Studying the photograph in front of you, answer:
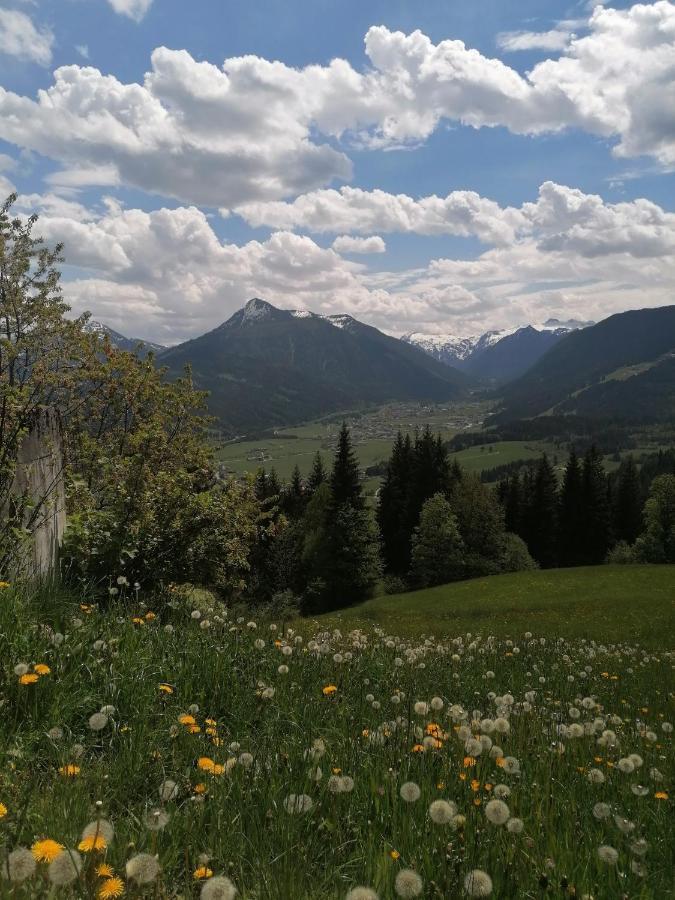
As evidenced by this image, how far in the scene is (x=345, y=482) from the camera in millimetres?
63938

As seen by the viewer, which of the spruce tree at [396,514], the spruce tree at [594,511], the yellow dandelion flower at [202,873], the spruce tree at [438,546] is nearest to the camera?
the yellow dandelion flower at [202,873]

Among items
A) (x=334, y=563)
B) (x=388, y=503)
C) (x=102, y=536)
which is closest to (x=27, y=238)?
(x=102, y=536)

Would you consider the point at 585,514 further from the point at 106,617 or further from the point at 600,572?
the point at 106,617

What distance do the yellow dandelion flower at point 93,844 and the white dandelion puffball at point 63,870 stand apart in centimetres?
10

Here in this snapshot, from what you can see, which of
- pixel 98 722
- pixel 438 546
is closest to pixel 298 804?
pixel 98 722

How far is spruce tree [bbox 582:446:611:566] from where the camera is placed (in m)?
75.4

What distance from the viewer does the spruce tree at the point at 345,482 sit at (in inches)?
2506

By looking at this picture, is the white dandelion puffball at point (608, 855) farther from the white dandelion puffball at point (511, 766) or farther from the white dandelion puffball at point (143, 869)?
the white dandelion puffball at point (143, 869)

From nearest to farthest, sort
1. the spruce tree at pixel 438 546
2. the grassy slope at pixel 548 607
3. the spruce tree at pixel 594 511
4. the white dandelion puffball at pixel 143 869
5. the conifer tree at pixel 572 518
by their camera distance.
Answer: the white dandelion puffball at pixel 143 869 → the grassy slope at pixel 548 607 → the spruce tree at pixel 438 546 → the spruce tree at pixel 594 511 → the conifer tree at pixel 572 518

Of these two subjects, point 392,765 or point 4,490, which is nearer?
point 392,765

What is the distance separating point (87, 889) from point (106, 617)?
409 cm

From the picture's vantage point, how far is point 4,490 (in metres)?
7.30

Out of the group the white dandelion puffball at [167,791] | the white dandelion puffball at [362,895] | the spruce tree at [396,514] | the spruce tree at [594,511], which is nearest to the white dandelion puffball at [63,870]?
the white dandelion puffball at [167,791]

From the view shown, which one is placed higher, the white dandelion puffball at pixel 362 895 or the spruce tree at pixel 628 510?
the white dandelion puffball at pixel 362 895
